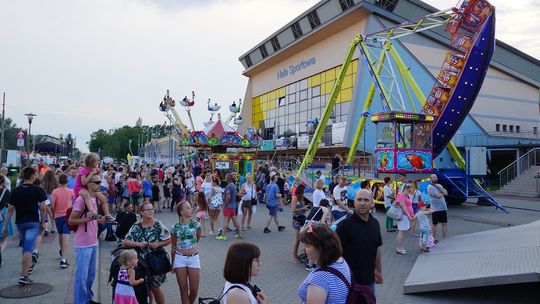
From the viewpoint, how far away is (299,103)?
4597 cm

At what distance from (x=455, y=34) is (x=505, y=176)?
14920mm

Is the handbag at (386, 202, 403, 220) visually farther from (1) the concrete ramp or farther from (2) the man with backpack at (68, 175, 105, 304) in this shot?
(2) the man with backpack at (68, 175, 105, 304)

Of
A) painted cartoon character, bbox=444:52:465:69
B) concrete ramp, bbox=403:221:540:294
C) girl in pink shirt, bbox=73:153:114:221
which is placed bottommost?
concrete ramp, bbox=403:221:540:294

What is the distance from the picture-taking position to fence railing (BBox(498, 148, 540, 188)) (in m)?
28.3

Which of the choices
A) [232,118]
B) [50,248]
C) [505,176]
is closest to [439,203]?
[50,248]

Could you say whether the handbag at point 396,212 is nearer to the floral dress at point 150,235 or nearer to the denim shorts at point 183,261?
the denim shorts at point 183,261

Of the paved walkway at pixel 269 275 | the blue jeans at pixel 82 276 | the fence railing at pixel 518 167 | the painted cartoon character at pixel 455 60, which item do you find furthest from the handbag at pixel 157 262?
the fence railing at pixel 518 167

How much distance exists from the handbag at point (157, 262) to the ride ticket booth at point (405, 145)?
13.6m

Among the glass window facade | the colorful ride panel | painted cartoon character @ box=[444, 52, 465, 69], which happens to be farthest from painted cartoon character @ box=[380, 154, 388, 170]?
the glass window facade

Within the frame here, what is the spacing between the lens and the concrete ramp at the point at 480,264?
576 cm

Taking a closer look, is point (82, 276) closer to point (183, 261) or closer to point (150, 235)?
point (150, 235)

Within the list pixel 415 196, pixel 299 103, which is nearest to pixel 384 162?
pixel 415 196

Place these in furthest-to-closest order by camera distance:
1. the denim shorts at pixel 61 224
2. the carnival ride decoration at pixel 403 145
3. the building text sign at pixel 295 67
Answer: the building text sign at pixel 295 67 → the carnival ride decoration at pixel 403 145 → the denim shorts at pixel 61 224

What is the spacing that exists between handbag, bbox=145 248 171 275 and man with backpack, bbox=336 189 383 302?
215 centimetres
